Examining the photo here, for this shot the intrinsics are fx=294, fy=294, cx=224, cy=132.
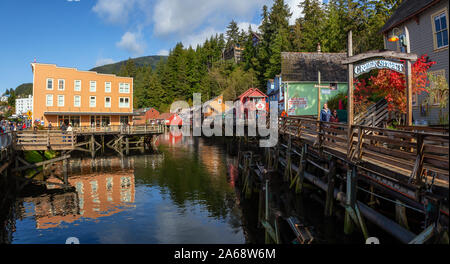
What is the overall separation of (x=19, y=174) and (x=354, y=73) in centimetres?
2285

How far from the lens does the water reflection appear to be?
38.9ft

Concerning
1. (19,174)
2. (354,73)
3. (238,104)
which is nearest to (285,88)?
(238,104)

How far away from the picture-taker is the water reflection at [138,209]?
11867 millimetres

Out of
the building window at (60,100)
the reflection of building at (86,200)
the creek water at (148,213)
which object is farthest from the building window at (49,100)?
the reflection of building at (86,200)

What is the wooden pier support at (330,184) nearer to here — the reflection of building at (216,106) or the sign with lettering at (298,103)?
the sign with lettering at (298,103)

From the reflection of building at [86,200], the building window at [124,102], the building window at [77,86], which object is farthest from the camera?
the building window at [124,102]

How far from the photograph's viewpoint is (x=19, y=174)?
2123 cm

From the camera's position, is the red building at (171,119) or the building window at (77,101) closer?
the building window at (77,101)

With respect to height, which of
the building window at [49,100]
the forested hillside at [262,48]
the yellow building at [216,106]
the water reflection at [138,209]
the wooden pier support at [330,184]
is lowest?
the water reflection at [138,209]

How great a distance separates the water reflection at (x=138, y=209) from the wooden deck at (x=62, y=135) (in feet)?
9.36

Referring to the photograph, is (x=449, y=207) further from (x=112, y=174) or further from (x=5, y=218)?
(x=112, y=174)

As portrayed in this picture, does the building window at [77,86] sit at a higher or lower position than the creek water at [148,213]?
higher

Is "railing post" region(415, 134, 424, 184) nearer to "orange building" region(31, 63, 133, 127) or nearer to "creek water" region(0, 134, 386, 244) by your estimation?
"creek water" region(0, 134, 386, 244)

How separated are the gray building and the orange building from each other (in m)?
41.2
